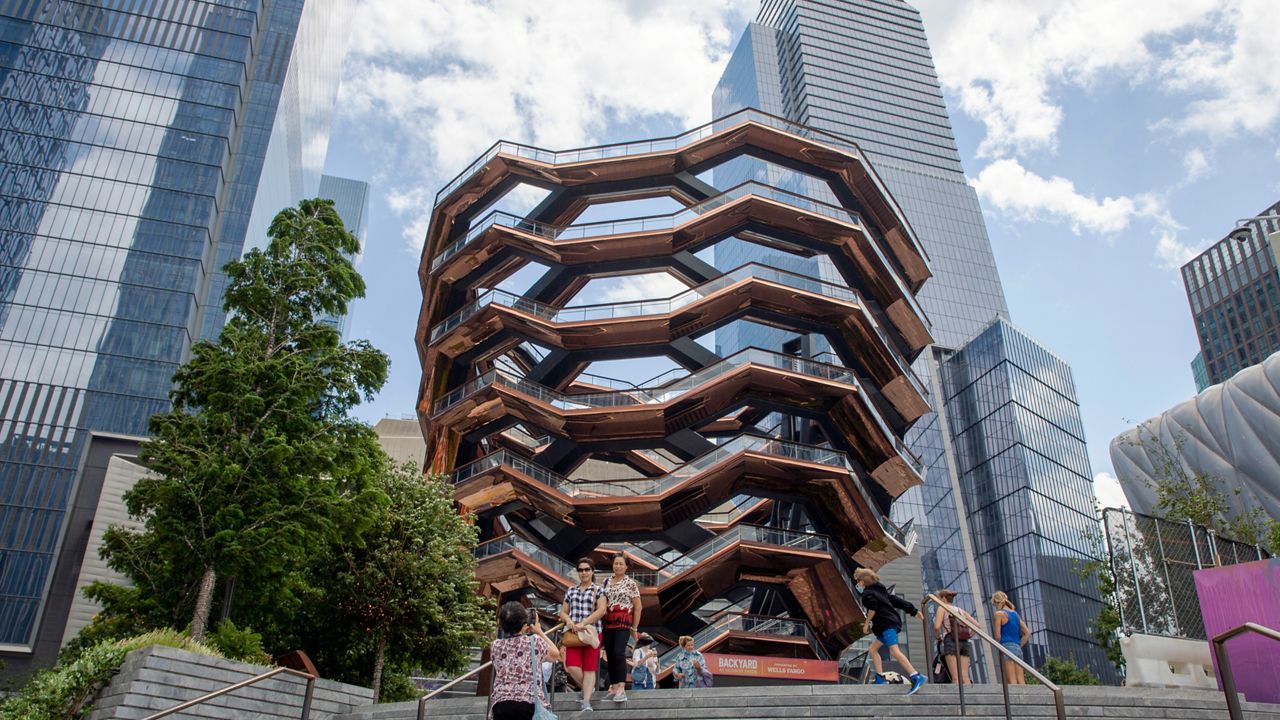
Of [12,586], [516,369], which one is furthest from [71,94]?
[516,369]

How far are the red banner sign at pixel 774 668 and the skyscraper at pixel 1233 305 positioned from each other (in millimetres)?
96263

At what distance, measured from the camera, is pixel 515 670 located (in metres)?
8.04

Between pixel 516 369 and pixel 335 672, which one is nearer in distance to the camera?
pixel 335 672

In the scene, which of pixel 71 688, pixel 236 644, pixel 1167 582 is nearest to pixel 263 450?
pixel 236 644

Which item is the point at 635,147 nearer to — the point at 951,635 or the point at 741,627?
the point at 741,627

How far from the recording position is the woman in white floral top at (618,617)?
1123 centimetres

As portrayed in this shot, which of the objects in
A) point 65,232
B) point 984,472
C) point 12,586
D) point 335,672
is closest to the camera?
point 335,672

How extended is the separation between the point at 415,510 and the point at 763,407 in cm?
1609

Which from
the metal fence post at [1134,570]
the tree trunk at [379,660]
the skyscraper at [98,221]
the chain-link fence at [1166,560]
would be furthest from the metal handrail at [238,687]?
the skyscraper at [98,221]

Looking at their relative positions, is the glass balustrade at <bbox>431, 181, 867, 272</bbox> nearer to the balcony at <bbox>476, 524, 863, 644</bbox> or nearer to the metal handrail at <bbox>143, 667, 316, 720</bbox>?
the balcony at <bbox>476, 524, 863, 644</bbox>

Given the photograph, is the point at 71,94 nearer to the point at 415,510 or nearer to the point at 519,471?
the point at 519,471

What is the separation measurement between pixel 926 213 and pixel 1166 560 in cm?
11824

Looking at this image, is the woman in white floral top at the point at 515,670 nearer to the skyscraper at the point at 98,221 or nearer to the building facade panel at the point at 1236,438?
the skyscraper at the point at 98,221

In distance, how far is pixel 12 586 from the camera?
54.8 m
